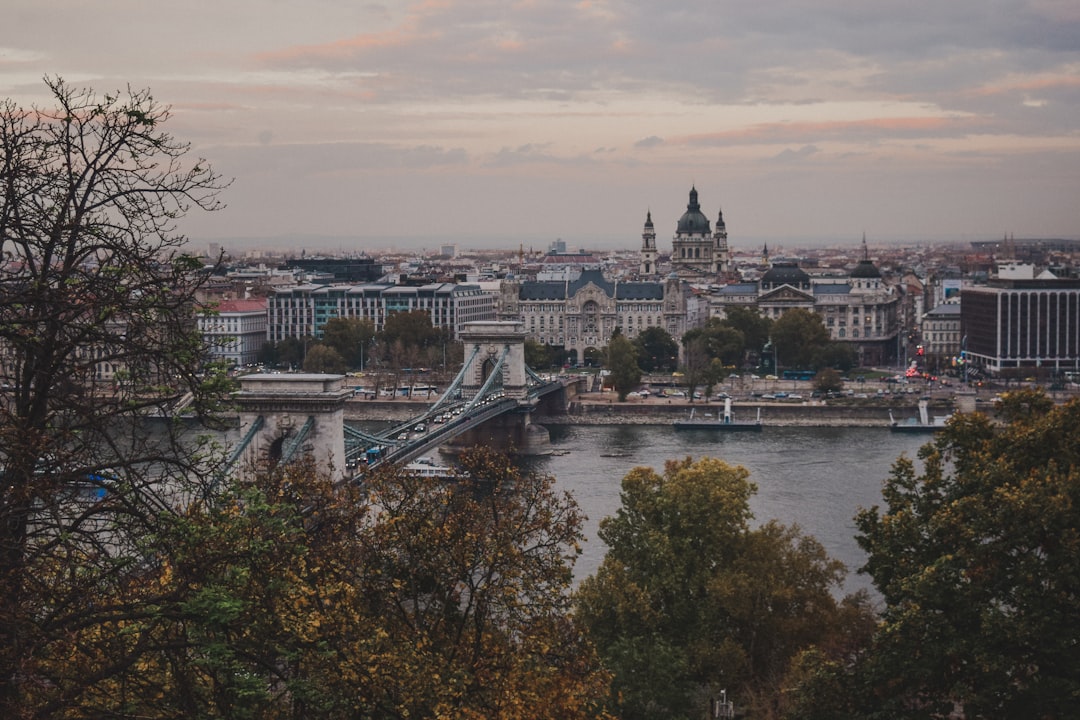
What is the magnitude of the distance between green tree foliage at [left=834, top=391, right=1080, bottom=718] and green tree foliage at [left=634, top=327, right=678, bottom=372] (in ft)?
135

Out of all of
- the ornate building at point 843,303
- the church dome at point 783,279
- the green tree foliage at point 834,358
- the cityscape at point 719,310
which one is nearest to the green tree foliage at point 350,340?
the cityscape at point 719,310

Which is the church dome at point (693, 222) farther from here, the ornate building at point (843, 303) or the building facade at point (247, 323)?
the building facade at point (247, 323)

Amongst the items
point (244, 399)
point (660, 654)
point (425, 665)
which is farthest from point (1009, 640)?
point (244, 399)

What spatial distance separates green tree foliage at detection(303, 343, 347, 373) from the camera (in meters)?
45.9

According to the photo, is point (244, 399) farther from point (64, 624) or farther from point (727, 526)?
point (64, 624)

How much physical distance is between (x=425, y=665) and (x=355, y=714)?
0.39 metres

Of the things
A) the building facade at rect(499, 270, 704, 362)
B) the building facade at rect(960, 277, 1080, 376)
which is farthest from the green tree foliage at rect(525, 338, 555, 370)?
the building facade at rect(960, 277, 1080, 376)

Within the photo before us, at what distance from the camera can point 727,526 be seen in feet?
42.8

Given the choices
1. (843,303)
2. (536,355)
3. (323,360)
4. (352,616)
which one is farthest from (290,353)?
(352,616)

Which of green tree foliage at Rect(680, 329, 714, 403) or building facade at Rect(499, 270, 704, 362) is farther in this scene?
building facade at Rect(499, 270, 704, 362)

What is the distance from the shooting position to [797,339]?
164 feet

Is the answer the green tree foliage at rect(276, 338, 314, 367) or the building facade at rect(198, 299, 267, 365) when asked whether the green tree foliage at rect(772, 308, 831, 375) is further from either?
the building facade at rect(198, 299, 267, 365)

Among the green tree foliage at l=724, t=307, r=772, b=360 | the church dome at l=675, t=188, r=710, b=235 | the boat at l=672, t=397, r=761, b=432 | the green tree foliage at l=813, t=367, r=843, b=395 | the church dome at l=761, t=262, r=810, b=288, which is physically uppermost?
the church dome at l=675, t=188, r=710, b=235

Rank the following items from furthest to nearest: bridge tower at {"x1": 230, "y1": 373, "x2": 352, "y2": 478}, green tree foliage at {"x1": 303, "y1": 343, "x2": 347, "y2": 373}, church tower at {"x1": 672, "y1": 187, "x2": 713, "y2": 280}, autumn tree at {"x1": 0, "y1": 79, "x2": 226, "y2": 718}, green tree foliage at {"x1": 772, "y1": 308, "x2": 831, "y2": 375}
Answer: church tower at {"x1": 672, "y1": 187, "x2": 713, "y2": 280}
green tree foliage at {"x1": 772, "y1": 308, "x2": 831, "y2": 375}
green tree foliage at {"x1": 303, "y1": 343, "x2": 347, "y2": 373}
bridge tower at {"x1": 230, "y1": 373, "x2": 352, "y2": 478}
autumn tree at {"x1": 0, "y1": 79, "x2": 226, "y2": 718}
